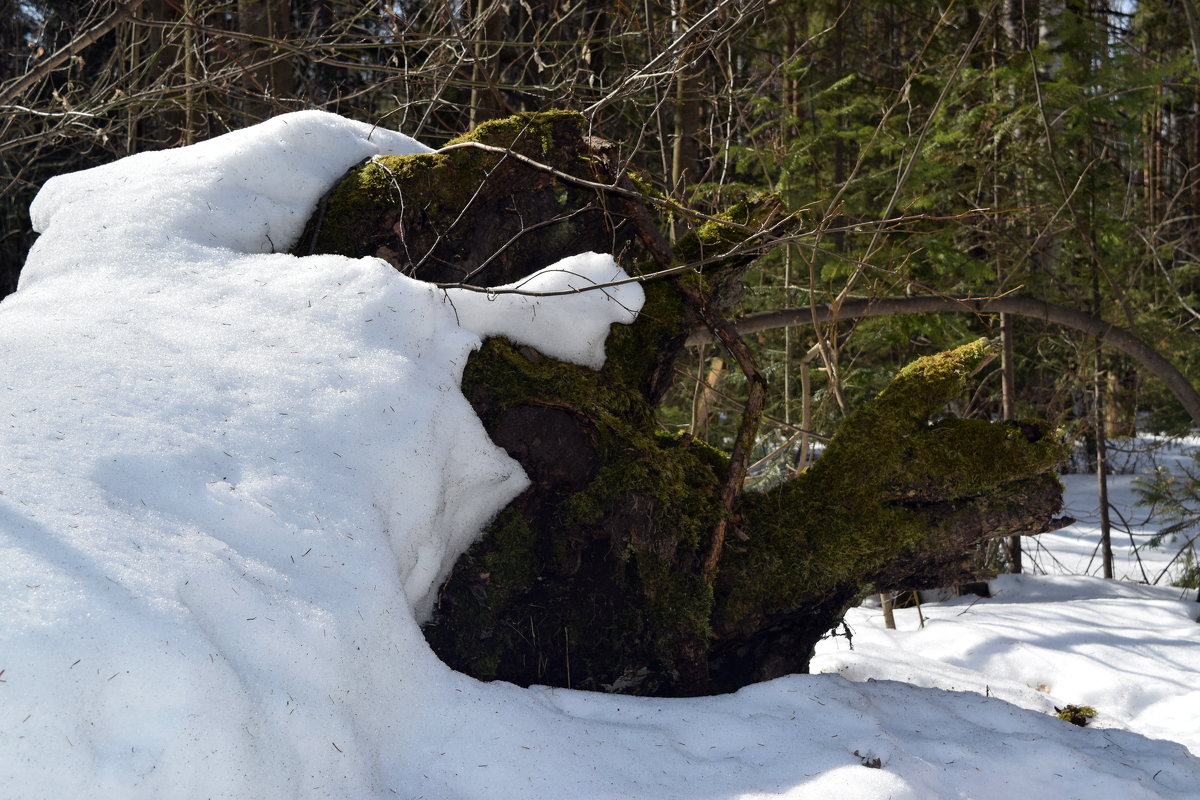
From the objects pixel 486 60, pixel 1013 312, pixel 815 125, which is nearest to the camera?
pixel 486 60

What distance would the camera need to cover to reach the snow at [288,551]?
185 cm

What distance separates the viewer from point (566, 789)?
7.63 feet

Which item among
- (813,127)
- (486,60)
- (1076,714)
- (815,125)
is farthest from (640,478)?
(815,125)

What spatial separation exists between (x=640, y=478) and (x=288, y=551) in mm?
1332

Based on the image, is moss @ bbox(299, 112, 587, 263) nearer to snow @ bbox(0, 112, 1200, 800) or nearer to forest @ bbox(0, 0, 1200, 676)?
snow @ bbox(0, 112, 1200, 800)

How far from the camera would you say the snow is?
1.85m

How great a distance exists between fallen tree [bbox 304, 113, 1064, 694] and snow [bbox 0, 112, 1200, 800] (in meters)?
0.18

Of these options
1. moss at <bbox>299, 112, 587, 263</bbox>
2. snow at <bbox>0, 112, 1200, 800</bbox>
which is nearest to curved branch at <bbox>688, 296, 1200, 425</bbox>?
moss at <bbox>299, 112, 587, 263</bbox>

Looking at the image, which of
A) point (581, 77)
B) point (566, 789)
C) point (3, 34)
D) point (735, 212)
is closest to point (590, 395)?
point (735, 212)

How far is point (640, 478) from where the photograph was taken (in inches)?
127

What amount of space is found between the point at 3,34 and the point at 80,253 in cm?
963

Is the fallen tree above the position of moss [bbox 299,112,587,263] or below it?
below

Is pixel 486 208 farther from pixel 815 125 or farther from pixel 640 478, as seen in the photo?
pixel 815 125

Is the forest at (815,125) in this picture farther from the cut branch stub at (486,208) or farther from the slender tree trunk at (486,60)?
the cut branch stub at (486,208)
